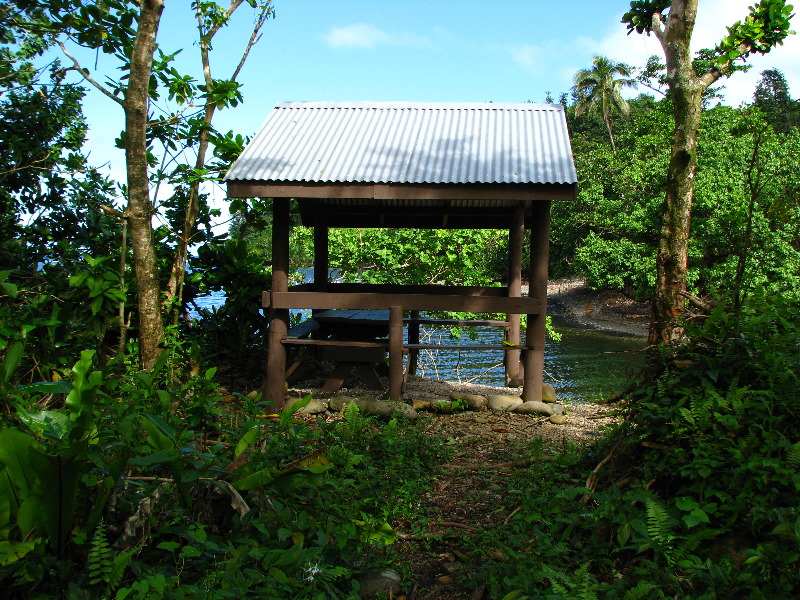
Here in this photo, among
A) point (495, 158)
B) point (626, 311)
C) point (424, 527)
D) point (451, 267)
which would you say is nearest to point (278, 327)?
point (495, 158)

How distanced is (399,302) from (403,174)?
1.53 m

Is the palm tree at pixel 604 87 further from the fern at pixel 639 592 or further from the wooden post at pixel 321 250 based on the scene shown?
the fern at pixel 639 592

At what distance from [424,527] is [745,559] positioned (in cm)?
185

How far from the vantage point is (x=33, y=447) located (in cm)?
247

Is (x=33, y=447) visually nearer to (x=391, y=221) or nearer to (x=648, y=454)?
(x=648, y=454)

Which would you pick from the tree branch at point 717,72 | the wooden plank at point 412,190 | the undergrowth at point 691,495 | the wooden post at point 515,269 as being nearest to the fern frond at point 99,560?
the undergrowth at point 691,495

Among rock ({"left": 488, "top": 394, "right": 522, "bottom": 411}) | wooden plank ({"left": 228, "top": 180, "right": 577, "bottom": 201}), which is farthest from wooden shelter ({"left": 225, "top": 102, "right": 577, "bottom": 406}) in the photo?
rock ({"left": 488, "top": 394, "right": 522, "bottom": 411})

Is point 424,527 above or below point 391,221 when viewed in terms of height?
below

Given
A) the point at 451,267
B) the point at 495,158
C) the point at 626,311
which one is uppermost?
the point at 495,158

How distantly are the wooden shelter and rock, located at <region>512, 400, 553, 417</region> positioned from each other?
0.76 feet

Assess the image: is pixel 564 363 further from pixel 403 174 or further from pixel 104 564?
pixel 104 564

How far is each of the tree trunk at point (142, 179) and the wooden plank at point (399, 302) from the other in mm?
1603

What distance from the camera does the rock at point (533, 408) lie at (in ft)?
25.6

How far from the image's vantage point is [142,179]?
6.39 meters
